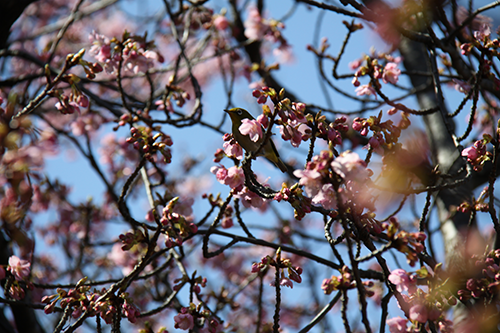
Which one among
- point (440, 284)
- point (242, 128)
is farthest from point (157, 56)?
point (440, 284)

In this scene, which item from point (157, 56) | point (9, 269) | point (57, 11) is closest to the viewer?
point (9, 269)

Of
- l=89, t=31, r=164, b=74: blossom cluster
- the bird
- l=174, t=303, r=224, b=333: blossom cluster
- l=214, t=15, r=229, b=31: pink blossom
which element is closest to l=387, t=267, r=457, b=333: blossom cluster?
l=174, t=303, r=224, b=333: blossom cluster

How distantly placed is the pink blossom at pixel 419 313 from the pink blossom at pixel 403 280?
0.08 m

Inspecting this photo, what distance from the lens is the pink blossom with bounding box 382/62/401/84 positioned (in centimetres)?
277

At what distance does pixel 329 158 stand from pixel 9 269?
1996 mm

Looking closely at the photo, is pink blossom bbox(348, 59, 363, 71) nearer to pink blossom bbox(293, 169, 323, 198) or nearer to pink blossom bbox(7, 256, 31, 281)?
pink blossom bbox(293, 169, 323, 198)

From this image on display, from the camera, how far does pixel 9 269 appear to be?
7.78 ft

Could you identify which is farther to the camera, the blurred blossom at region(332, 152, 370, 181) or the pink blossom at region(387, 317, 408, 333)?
the pink blossom at region(387, 317, 408, 333)

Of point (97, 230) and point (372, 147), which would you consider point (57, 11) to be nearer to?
point (97, 230)

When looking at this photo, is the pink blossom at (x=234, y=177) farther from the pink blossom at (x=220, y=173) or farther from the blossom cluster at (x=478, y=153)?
the blossom cluster at (x=478, y=153)

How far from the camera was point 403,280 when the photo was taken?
1.80m

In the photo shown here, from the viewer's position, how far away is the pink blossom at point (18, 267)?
2350 millimetres

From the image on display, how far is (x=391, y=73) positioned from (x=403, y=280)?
1.54 metres

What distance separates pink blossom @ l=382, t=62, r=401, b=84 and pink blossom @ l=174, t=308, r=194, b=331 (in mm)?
2000
